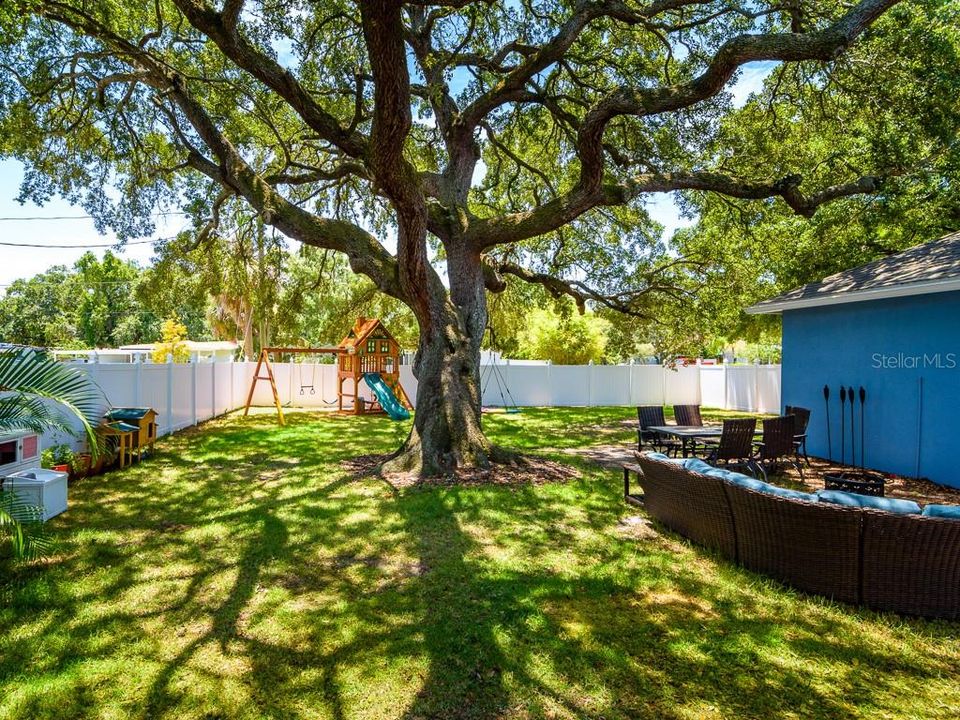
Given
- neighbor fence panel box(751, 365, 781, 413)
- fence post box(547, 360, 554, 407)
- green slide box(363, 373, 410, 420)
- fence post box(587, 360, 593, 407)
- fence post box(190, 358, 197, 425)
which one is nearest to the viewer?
fence post box(190, 358, 197, 425)

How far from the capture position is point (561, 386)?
1967 cm

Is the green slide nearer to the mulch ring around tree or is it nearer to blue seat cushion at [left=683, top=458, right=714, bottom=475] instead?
the mulch ring around tree

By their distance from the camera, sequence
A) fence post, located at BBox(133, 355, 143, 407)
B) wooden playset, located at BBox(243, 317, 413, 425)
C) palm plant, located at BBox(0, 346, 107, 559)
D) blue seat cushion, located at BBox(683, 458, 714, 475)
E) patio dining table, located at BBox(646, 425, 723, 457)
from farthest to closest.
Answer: wooden playset, located at BBox(243, 317, 413, 425) → fence post, located at BBox(133, 355, 143, 407) → patio dining table, located at BBox(646, 425, 723, 457) → blue seat cushion, located at BBox(683, 458, 714, 475) → palm plant, located at BBox(0, 346, 107, 559)

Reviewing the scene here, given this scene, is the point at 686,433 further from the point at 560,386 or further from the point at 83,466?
the point at 560,386

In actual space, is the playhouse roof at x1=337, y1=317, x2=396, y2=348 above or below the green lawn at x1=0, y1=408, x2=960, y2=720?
above

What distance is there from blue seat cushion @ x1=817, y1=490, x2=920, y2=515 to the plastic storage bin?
6.80 m

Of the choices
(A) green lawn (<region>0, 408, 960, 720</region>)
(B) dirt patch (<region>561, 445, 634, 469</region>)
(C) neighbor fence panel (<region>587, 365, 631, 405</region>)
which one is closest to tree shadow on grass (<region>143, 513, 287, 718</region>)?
(A) green lawn (<region>0, 408, 960, 720</region>)

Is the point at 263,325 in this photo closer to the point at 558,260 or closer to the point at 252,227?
the point at 252,227

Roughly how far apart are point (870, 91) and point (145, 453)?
12.6m

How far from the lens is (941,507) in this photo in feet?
11.1

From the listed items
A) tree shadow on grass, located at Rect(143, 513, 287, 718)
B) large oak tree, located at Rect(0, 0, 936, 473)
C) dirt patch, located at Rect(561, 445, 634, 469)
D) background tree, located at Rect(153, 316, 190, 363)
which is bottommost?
tree shadow on grass, located at Rect(143, 513, 287, 718)

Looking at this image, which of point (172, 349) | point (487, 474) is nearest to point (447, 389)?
point (487, 474)

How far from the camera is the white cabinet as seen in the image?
5.24m

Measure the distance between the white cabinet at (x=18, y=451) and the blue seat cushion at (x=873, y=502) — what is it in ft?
23.2
